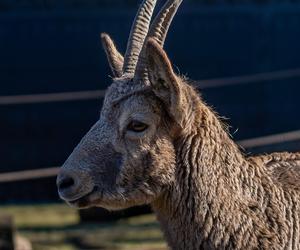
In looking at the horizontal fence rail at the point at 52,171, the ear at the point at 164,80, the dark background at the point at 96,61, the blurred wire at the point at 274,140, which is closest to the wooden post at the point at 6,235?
the horizontal fence rail at the point at 52,171

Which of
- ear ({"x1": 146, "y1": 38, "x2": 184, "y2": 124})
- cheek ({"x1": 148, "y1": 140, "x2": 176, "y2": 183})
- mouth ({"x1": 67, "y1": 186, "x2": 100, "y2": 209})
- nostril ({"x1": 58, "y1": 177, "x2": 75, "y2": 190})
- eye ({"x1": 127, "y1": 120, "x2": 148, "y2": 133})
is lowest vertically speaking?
mouth ({"x1": 67, "y1": 186, "x2": 100, "y2": 209})

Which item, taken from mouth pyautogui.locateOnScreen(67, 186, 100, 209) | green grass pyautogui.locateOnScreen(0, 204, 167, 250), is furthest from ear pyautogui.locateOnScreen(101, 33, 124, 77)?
green grass pyautogui.locateOnScreen(0, 204, 167, 250)

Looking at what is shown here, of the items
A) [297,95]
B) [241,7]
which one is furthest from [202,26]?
[297,95]

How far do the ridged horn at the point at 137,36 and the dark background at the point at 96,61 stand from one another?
7.34 metres

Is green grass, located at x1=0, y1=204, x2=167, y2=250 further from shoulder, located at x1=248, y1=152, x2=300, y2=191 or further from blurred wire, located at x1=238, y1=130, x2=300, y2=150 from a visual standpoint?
shoulder, located at x1=248, y1=152, x2=300, y2=191

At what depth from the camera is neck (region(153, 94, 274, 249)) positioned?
16.6 feet

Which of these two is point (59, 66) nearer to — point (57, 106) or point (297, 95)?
point (57, 106)

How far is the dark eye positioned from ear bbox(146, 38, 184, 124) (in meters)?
0.14

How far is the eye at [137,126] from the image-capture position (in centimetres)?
509

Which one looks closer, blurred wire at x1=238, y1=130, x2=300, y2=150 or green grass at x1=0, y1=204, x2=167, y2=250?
blurred wire at x1=238, y1=130, x2=300, y2=150

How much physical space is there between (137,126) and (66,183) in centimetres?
41

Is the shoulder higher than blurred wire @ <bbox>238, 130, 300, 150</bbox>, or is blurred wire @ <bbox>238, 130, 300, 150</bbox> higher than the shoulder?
the shoulder

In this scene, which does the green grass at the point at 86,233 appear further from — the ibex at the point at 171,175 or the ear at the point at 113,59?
the ibex at the point at 171,175

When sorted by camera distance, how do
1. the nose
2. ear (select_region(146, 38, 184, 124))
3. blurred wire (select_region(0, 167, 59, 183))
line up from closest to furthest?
ear (select_region(146, 38, 184, 124)) → the nose → blurred wire (select_region(0, 167, 59, 183))
